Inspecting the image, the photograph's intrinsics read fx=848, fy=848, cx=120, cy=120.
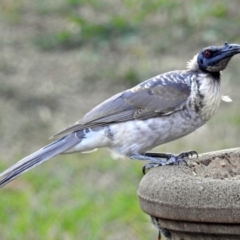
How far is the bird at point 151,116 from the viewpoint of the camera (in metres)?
4.88

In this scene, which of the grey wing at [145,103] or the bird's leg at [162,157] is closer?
the bird's leg at [162,157]

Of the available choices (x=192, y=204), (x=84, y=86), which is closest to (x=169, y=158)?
(x=192, y=204)

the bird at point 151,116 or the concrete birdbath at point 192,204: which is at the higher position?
the bird at point 151,116

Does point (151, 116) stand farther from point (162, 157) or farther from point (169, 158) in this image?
point (169, 158)

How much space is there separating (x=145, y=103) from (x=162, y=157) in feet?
1.74

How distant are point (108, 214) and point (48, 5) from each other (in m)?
5.48

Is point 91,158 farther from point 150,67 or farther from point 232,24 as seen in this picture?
point 232,24

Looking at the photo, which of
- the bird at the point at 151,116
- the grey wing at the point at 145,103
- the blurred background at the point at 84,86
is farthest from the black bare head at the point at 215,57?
the blurred background at the point at 84,86

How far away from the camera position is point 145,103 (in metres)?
5.11

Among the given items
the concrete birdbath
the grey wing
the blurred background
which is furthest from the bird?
the blurred background

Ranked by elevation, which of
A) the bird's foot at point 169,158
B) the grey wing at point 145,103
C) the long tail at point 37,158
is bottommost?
the bird's foot at point 169,158

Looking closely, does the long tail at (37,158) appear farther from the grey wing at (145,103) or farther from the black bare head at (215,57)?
the black bare head at (215,57)

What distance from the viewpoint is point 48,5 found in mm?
11773

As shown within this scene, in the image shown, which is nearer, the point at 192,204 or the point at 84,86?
the point at 192,204
